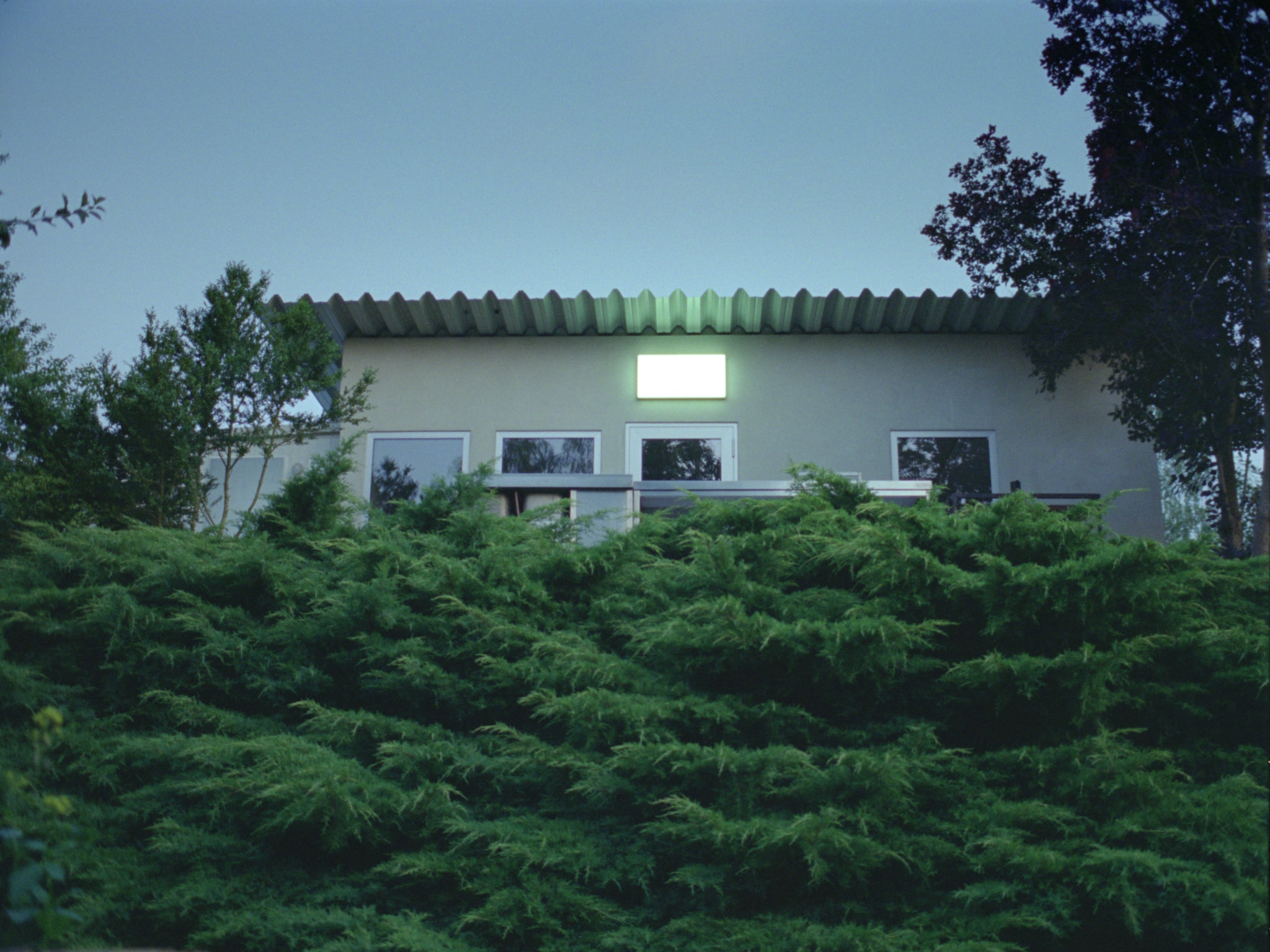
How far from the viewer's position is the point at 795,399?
865 cm

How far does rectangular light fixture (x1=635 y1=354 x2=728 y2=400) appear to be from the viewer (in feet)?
28.3

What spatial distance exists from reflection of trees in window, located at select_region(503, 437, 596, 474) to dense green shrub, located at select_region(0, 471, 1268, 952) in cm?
383

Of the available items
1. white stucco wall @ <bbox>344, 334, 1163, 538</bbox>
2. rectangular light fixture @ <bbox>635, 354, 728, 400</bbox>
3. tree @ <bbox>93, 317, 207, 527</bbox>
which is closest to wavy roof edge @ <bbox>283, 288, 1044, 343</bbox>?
white stucco wall @ <bbox>344, 334, 1163, 538</bbox>

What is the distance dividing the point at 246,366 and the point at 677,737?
17.3ft

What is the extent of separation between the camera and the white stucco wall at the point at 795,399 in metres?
8.45

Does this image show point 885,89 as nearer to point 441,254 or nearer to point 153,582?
point 441,254

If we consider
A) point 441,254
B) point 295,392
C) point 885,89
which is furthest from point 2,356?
point 885,89

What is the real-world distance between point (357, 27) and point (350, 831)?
444 centimetres

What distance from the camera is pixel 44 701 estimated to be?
4.04 m

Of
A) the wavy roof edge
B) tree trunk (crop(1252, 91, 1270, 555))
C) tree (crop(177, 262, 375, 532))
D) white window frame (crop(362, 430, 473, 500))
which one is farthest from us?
white window frame (crop(362, 430, 473, 500))

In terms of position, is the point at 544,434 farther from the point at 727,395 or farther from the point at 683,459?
the point at 727,395

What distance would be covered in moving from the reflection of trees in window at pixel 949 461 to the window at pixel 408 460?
4.23m

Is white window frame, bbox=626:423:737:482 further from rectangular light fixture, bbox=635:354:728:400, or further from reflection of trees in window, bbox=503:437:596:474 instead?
reflection of trees in window, bbox=503:437:596:474

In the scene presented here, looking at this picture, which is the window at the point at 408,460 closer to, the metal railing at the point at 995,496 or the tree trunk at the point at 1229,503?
the metal railing at the point at 995,496
